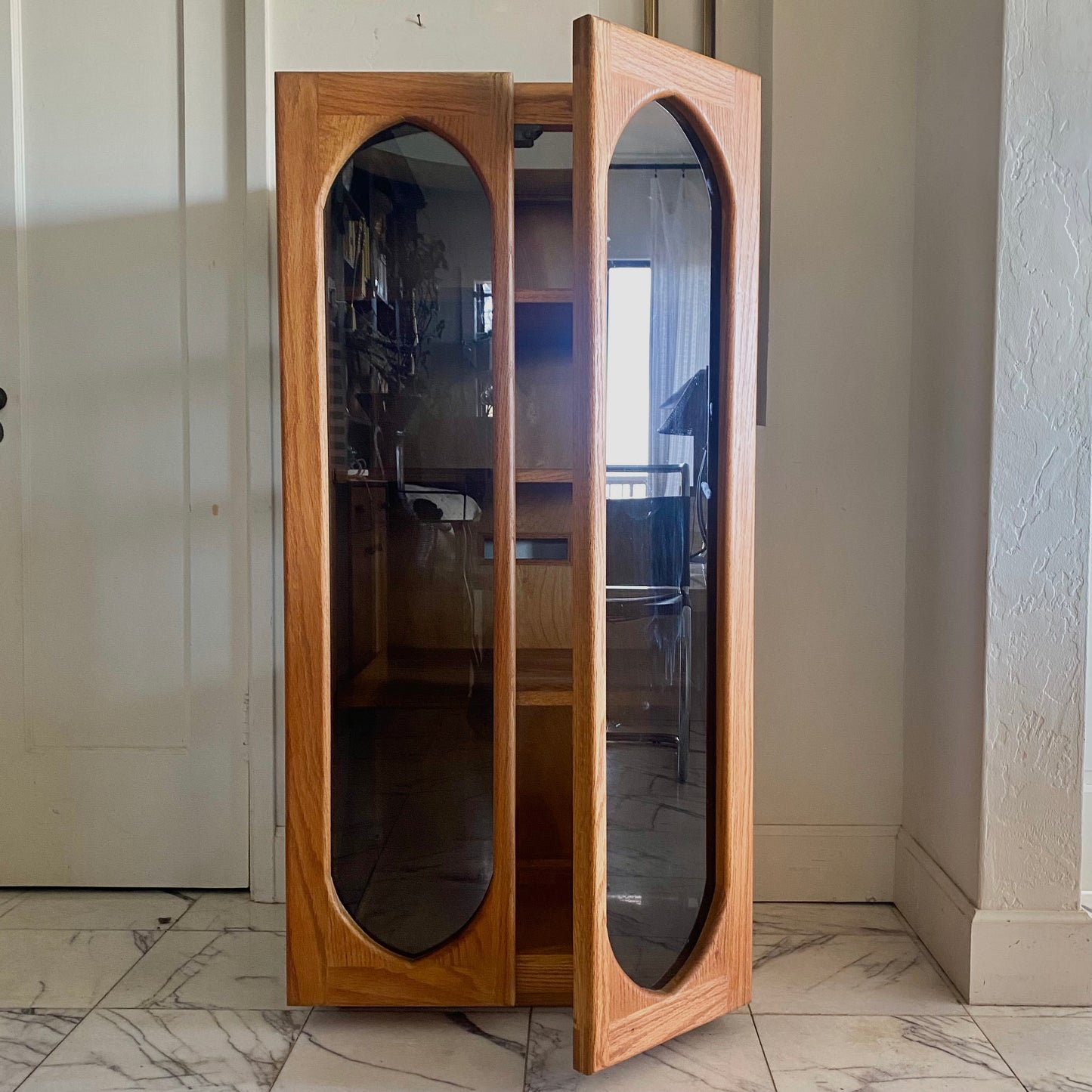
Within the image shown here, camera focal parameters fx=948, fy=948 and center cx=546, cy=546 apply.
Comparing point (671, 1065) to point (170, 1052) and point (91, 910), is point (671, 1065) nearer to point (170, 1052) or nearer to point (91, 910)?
point (170, 1052)

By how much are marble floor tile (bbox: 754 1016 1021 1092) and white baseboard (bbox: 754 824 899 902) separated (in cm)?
43

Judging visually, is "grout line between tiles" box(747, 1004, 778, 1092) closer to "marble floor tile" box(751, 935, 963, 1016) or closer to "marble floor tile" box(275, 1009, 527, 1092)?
"marble floor tile" box(751, 935, 963, 1016)

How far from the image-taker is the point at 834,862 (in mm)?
1899

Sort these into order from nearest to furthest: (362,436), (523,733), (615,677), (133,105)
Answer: (615,677), (362,436), (523,733), (133,105)

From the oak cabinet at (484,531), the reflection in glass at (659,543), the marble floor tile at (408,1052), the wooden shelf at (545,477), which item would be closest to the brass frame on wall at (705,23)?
the oak cabinet at (484,531)

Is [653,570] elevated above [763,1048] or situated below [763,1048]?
above

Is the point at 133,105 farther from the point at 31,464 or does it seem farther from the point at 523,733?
the point at 523,733

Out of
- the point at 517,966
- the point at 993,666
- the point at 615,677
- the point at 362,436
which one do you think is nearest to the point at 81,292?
the point at 362,436

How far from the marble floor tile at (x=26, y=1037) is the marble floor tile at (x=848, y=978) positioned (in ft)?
3.48

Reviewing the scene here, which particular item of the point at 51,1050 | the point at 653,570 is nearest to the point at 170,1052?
the point at 51,1050

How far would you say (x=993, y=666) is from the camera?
1.52 metres

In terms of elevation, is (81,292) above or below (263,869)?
above

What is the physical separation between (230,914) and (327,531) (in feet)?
3.00

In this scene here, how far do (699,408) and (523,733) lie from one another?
638mm
